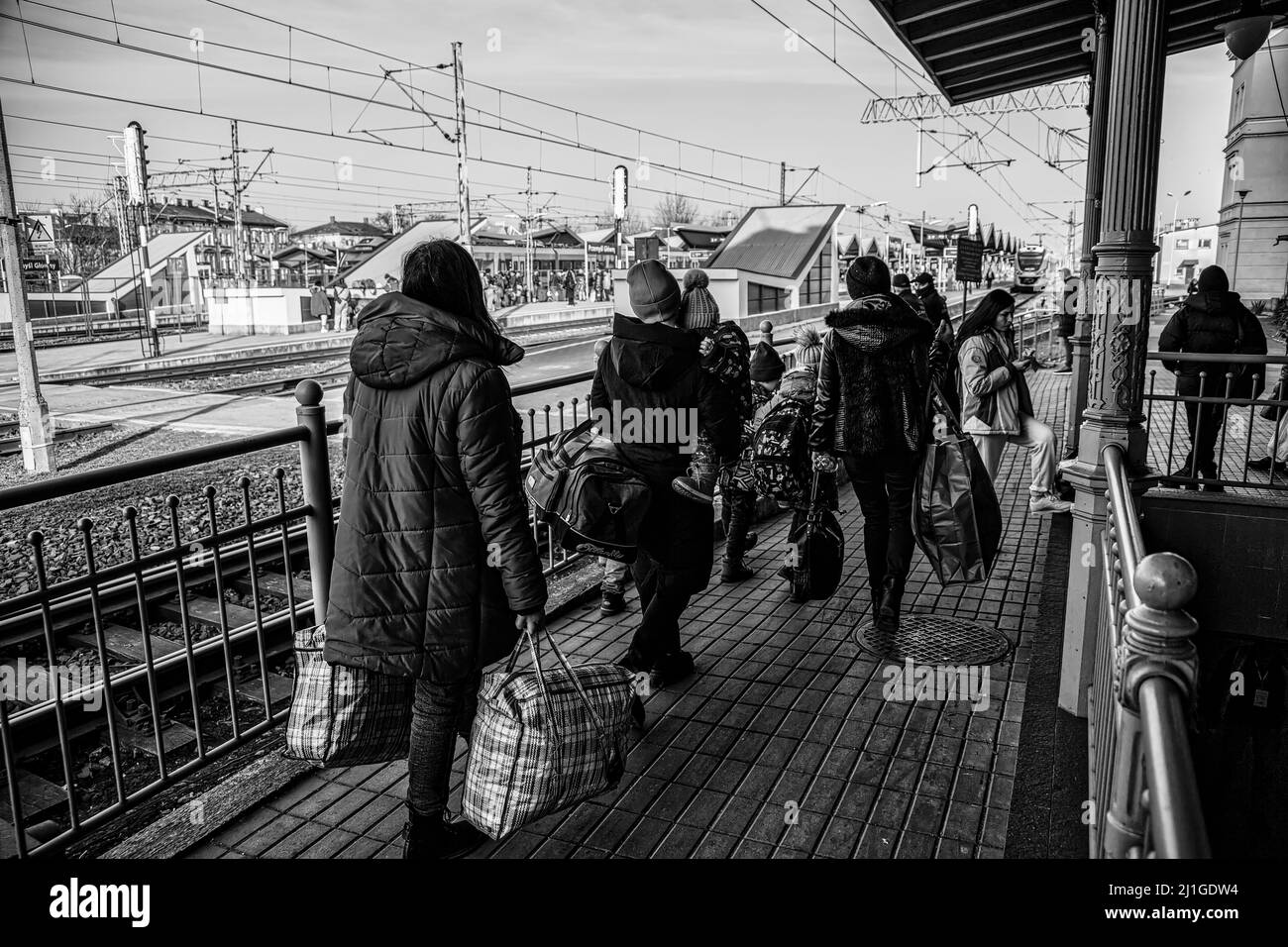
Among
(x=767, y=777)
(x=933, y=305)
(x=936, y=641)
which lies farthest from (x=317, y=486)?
(x=933, y=305)

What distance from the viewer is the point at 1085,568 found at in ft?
11.8

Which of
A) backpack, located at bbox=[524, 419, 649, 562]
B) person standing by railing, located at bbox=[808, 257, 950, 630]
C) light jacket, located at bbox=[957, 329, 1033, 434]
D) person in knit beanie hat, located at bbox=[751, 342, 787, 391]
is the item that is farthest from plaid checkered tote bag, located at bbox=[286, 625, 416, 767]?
light jacket, located at bbox=[957, 329, 1033, 434]

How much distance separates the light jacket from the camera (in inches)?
252

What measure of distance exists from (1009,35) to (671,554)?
22.8 ft

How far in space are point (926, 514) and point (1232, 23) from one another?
264 inches

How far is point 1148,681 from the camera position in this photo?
154 cm

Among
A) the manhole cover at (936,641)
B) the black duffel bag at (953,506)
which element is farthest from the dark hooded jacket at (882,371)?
the manhole cover at (936,641)

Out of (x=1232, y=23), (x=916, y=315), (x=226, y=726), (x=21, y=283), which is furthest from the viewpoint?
(x=21, y=283)

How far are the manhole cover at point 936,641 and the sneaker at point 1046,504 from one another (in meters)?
2.51

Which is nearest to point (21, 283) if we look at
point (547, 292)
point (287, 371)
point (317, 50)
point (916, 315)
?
point (317, 50)

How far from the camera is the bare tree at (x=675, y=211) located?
308 ft

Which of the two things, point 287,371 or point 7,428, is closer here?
point 7,428

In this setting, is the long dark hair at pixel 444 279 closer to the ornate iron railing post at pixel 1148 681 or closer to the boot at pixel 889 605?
the ornate iron railing post at pixel 1148 681
